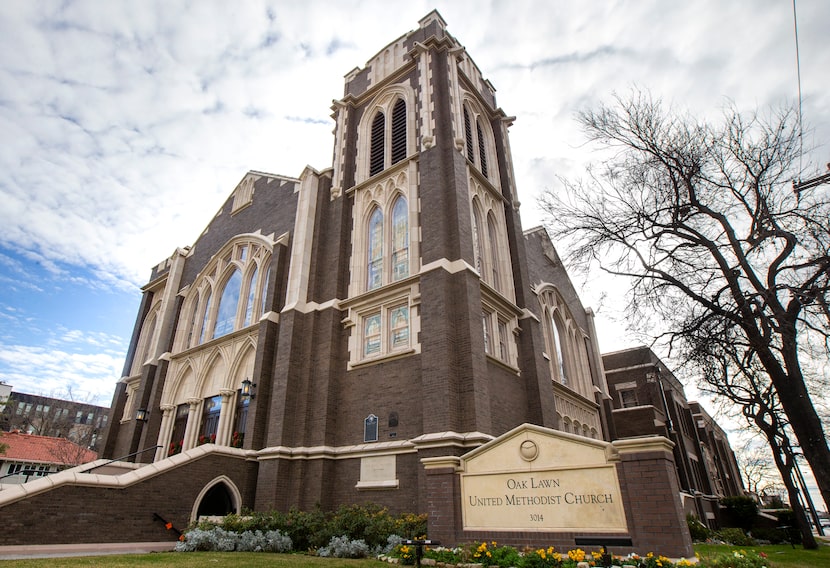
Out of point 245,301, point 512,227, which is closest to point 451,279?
point 512,227

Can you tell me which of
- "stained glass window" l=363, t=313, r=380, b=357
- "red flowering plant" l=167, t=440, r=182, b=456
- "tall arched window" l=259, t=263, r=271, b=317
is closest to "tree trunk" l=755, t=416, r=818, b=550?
"stained glass window" l=363, t=313, r=380, b=357

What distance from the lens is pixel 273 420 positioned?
14.7 m

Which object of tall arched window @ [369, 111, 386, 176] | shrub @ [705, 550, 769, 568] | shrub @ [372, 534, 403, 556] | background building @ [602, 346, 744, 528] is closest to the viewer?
shrub @ [705, 550, 769, 568]

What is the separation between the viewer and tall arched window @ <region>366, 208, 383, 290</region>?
643 inches

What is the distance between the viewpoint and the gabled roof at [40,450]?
119ft

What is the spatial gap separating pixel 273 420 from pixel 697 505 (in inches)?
861

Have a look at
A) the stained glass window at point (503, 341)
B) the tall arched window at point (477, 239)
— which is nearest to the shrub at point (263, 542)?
the stained glass window at point (503, 341)

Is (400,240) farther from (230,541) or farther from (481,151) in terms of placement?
(230,541)

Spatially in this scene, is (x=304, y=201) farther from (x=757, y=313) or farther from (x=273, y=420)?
(x=757, y=313)

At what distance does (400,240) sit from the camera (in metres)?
16.3

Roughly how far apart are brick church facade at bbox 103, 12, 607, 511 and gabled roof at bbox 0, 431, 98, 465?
1805 centimetres

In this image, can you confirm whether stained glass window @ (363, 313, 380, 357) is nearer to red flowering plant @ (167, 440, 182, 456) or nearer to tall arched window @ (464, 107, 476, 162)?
tall arched window @ (464, 107, 476, 162)

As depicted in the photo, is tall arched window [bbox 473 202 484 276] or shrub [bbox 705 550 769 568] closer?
shrub [bbox 705 550 769 568]

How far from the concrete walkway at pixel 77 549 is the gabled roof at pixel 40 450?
104 ft
